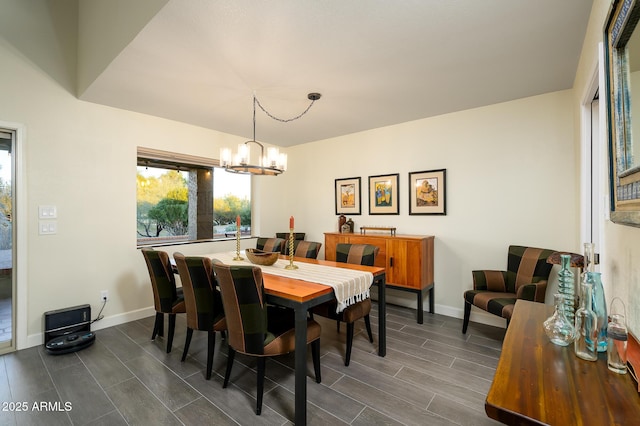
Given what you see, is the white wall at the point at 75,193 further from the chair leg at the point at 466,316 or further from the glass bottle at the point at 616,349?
the glass bottle at the point at 616,349

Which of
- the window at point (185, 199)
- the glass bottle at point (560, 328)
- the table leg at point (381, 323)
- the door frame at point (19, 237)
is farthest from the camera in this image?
the window at point (185, 199)

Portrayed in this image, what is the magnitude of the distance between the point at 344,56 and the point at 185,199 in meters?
3.05

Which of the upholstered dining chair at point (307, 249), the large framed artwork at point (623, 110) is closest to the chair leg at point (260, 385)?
the upholstered dining chair at point (307, 249)

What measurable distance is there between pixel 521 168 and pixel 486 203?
1.63ft

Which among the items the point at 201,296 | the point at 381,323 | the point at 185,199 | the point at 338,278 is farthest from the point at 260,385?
the point at 185,199

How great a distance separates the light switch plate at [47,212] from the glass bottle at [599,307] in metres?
4.15

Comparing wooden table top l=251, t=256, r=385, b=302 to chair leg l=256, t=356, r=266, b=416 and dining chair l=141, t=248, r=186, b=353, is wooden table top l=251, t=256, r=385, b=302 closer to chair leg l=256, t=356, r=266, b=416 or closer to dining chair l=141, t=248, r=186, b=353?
chair leg l=256, t=356, r=266, b=416

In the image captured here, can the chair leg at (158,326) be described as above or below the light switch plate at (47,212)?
below

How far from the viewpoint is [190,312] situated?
2.29 m

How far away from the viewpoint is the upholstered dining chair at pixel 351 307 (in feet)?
7.97

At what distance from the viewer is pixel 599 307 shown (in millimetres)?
1009

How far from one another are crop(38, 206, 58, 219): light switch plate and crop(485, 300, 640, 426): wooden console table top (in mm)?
3850

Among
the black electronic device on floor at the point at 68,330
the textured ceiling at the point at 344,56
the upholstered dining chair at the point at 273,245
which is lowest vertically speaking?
the black electronic device on floor at the point at 68,330

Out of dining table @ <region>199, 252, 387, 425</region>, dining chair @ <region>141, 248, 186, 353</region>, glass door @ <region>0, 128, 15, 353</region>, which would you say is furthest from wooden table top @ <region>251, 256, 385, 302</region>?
glass door @ <region>0, 128, 15, 353</region>
